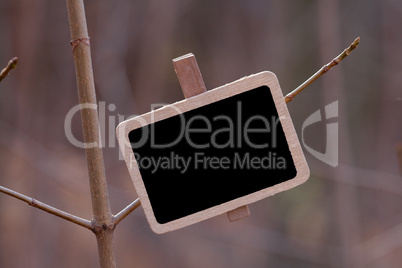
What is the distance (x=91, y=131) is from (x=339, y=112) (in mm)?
1631

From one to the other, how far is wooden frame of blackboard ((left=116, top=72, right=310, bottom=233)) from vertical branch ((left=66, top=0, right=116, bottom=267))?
0.03 m

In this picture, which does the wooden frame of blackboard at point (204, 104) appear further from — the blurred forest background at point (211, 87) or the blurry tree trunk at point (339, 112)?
the blurry tree trunk at point (339, 112)

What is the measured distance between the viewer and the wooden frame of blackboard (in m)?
0.30

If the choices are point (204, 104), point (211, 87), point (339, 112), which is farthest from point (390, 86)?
point (204, 104)

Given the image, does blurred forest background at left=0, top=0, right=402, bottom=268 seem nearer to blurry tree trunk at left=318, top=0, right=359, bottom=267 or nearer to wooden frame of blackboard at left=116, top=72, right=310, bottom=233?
blurry tree trunk at left=318, top=0, right=359, bottom=267

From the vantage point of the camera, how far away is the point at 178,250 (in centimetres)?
165

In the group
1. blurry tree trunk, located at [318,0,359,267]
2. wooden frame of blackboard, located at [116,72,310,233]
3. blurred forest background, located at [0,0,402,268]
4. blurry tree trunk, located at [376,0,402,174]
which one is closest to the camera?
wooden frame of blackboard, located at [116,72,310,233]

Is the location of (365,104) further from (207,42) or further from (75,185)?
(75,185)

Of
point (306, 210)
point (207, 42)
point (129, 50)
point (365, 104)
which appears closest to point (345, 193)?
→ point (306, 210)

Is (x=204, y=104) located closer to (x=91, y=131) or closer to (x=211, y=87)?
(x=91, y=131)

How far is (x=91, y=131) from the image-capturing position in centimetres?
33

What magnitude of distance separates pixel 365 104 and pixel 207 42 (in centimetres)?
61

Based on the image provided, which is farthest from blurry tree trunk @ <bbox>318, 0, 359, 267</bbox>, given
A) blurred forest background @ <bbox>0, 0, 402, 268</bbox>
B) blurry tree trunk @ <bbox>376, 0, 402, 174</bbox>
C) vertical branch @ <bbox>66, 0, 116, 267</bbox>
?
vertical branch @ <bbox>66, 0, 116, 267</bbox>

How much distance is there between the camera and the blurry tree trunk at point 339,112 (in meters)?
1.72
